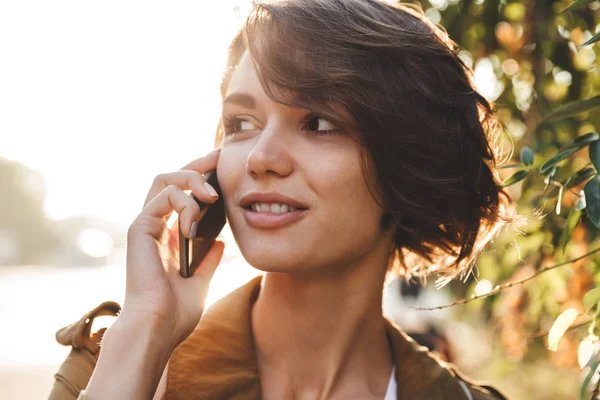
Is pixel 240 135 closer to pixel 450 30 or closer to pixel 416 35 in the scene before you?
pixel 416 35

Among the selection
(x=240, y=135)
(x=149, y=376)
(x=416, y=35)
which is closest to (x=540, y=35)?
(x=416, y=35)

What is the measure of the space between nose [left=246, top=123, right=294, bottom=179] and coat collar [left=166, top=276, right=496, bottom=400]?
546 mm

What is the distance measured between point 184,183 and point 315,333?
0.61 metres

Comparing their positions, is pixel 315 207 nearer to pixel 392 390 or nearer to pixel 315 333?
pixel 315 333

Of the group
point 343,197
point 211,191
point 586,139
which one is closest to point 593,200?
point 586,139

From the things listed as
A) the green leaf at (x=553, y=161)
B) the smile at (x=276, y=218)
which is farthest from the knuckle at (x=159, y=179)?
the green leaf at (x=553, y=161)

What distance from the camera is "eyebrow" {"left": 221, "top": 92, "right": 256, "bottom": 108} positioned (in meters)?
2.08

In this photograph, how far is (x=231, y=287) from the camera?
8.18 feet

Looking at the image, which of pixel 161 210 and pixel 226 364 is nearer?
pixel 161 210

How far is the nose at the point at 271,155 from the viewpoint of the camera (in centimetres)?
193

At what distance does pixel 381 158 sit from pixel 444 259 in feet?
2.25

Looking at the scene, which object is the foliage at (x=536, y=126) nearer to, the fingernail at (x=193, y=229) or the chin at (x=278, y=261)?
the chin at (x=278, y=261)

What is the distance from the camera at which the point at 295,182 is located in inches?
77.5

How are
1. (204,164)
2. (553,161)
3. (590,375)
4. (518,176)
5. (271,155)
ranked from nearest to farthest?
(590,375), (553,161), (518,176), (271,155), (204,164)
